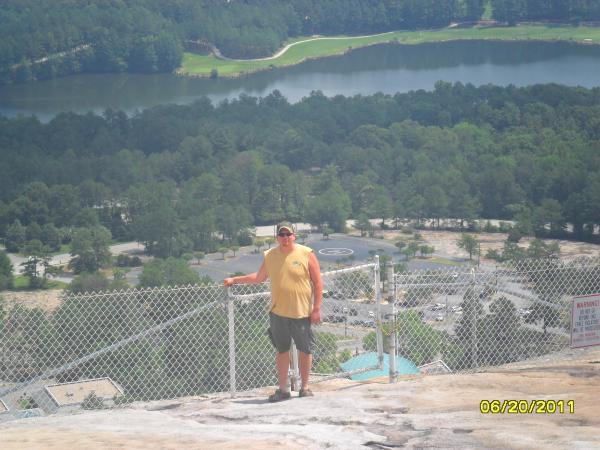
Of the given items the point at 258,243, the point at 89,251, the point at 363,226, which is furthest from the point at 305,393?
the point at 363,226

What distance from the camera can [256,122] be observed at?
5759 centimetres

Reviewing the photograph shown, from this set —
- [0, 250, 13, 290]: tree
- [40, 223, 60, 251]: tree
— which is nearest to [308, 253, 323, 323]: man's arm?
[0, 250, 13, 290]: tree

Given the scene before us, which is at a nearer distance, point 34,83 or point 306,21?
point 34,83

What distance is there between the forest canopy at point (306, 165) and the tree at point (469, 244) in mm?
2722

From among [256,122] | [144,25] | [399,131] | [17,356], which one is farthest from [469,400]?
[144,25]

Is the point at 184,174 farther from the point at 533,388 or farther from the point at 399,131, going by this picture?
the point at 533,388

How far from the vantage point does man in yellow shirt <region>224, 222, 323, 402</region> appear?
25.6 feet

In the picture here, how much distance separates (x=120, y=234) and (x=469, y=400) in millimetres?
34739

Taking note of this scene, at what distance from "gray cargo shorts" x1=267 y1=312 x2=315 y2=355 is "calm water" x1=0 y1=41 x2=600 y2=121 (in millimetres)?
60372

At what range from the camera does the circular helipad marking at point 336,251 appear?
124ft

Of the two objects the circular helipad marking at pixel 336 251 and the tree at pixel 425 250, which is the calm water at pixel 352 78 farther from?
the tree at pixel 425 250

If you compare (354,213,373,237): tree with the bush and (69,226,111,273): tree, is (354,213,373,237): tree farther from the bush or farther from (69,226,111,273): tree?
the bush

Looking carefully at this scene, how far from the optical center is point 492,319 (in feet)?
34.6

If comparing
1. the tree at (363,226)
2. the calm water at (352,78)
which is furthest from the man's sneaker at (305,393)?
the calm water at (352,78)
